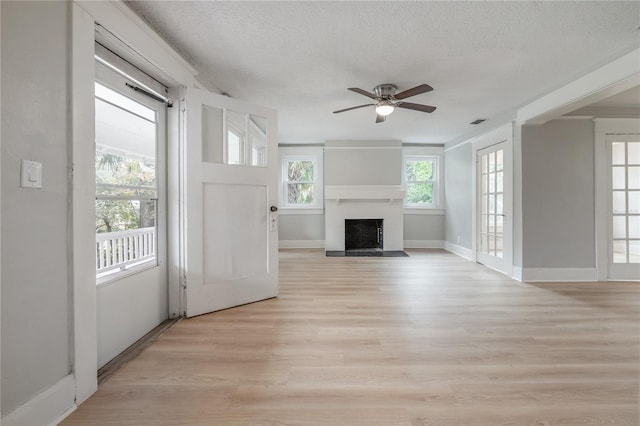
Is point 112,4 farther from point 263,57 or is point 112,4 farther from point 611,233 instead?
point 611,233

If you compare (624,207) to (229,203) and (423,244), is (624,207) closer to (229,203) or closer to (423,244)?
(423,244)

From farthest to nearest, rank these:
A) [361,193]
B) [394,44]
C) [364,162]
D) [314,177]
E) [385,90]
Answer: [314,177]
[364,162]
[361,193]
[385,90]
[394,44]

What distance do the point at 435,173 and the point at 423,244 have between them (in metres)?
1.61

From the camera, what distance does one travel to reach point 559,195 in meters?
3.64

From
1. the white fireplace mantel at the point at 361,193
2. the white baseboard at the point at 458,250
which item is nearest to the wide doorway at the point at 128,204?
the white fireplace mantel at the point at 361,193

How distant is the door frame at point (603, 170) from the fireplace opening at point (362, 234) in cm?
332

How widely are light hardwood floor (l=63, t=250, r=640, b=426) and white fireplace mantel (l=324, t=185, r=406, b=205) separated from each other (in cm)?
293

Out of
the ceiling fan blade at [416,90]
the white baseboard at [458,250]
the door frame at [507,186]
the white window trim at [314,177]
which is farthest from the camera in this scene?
the white window trim at [314,177]

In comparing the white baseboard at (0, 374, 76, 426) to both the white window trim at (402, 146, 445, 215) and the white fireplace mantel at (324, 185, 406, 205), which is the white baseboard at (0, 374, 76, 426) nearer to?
the white fireplace mantel at (324, 185, 406, 205)

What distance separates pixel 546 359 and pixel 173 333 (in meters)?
2.63

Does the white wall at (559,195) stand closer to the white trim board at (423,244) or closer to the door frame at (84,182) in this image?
the white trim board at (423,244)

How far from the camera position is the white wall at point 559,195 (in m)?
3.63

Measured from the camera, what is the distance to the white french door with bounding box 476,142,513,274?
3.91 meters

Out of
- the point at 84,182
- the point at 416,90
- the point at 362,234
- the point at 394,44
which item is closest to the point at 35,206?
the point at 84,182
